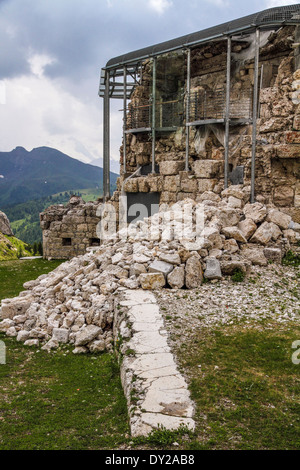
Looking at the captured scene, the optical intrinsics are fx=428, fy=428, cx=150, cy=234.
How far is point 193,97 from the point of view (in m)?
15.9

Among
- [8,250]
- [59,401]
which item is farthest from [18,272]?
[59,401]

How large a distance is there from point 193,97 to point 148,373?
12661mm

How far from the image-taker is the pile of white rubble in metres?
7.87

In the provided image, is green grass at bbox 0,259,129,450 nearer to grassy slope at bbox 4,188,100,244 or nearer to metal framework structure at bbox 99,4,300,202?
metal framework structure at bbox 99,4,300,202

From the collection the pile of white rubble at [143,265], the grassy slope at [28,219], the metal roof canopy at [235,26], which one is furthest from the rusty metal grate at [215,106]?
the grassy slope at [28,219]

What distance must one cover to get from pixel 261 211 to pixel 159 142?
8.24m

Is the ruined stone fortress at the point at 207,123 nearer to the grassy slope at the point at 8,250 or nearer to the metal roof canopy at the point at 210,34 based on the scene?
the metal roof canopy at the point at 210,34

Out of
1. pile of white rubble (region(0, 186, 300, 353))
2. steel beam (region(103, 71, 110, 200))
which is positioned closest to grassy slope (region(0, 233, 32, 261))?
steel beam (region(103, 71, 110, 200))

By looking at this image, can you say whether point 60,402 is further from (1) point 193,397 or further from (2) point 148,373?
(1) point 193,397

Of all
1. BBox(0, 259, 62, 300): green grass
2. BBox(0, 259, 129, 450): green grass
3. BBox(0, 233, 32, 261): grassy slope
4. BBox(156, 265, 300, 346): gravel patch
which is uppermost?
BBox(156, 265, 300, 346): gravel patch

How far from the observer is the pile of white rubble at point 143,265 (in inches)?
310

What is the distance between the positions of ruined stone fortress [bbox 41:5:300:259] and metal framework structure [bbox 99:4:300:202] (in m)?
0.03

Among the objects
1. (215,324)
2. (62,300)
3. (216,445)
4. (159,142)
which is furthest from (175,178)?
(216,445)

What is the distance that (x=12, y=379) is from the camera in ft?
21.0
